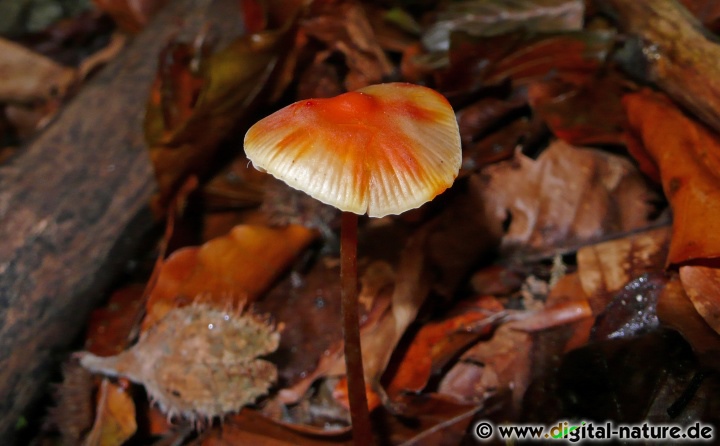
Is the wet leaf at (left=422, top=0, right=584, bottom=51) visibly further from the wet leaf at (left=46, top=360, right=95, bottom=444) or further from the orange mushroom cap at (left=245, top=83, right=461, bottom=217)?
the wet leaf at (left=46, top=360, right=95, bottom=444)

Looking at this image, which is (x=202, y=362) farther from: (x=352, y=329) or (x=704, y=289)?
(x=704, y=289)

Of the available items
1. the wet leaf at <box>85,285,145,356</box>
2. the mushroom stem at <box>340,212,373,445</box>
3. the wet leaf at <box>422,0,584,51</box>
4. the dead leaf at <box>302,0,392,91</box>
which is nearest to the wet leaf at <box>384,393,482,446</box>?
the mushroom stem at <box>340,212,373,445</box>

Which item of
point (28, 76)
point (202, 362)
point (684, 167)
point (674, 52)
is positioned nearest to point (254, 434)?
point (202, 362)

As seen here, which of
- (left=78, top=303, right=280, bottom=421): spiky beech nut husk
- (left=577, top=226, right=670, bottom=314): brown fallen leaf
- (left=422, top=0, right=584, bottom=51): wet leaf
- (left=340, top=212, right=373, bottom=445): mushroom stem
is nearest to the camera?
(left=340, top=212, right=373, bottom=445): mushroom stem

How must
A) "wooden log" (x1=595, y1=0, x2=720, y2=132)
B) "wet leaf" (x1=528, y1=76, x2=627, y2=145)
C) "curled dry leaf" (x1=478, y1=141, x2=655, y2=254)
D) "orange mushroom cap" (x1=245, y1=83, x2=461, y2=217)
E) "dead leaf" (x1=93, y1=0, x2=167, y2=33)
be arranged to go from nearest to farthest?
1. "orange mushroom cap" (x1=245, y1=83, x2=461, y2=217)
2. "wooden log" (x1=595, y1=0, x2=720, y2=132)
3. "curled dry leaf" (x1=478, y1=141, x2=655, y2=254)
4. "wet leaf" (x1=528, y1=76, x2=627, y2=145)
5. "dead leaf" (x1=93, y1=0, x2=167, y2=33)

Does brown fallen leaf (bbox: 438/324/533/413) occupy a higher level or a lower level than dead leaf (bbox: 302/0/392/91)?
lower

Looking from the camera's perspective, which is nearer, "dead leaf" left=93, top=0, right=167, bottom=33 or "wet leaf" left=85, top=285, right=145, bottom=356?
"wet leaf" left=85, top=285, right=145, bottom=356

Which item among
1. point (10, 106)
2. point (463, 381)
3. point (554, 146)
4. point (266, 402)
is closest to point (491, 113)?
point (554, 146)

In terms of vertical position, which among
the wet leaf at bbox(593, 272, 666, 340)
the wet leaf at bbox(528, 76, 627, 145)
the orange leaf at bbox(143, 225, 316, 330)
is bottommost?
the wet leaf at bbox(593, 272, 666, 340)
